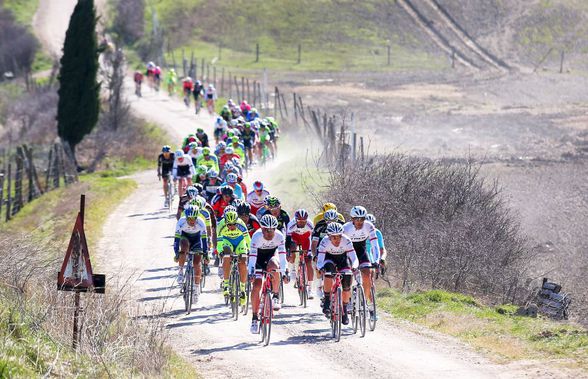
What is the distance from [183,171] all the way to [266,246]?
42.1ft

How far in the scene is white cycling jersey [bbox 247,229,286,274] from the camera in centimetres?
1761

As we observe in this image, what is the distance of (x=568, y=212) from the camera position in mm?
34875

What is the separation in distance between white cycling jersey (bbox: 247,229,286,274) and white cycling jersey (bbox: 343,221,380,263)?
1.15m

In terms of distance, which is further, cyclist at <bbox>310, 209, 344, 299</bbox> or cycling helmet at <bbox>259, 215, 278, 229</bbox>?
cyclist at <bbox>310, 209, 344, 299</bbox>

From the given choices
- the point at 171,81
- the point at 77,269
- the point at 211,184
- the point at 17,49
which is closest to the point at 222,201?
the point at 211,184

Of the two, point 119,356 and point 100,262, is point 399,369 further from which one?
point 100,262

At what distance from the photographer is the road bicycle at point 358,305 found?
17.6m

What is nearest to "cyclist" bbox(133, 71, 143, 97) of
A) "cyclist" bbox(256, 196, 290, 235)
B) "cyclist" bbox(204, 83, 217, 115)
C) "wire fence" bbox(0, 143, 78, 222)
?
"cyclist" bbox(204, 83, 217, 115)

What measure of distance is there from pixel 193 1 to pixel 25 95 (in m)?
36.5

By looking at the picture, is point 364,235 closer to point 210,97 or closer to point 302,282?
point 302,282

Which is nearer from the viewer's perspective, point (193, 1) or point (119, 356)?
point (119, 356)

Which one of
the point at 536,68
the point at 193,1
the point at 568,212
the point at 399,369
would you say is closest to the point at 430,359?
the point at 399,369

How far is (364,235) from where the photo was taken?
18.2 m

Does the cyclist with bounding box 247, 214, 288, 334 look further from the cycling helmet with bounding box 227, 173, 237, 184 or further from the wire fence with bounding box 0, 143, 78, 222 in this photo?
the wire fence with bounding box 0, 143, 78, 222
